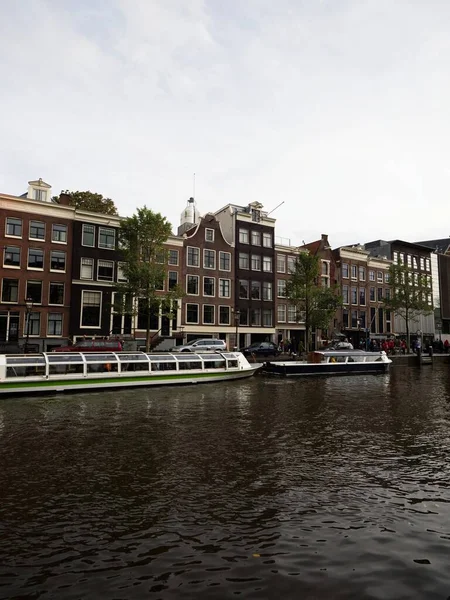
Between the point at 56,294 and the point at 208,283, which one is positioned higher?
the point at 208,283

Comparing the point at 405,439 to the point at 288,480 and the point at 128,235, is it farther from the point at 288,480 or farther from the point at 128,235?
the point at 128,235

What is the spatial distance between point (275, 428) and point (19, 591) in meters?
10.9

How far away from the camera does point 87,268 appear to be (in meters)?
46.1

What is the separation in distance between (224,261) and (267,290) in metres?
7.76

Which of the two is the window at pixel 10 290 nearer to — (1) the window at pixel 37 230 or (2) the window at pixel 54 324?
(2) the window at pixel 54 324

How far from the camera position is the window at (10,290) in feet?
137

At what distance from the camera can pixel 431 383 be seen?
31.2 metres

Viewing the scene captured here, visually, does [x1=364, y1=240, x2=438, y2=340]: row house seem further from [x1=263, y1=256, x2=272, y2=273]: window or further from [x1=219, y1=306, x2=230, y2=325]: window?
[x1=219, y1=306, x2=230, y2=325]: window

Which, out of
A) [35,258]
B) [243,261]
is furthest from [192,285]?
[35,258]

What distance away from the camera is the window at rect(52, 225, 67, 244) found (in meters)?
44.8

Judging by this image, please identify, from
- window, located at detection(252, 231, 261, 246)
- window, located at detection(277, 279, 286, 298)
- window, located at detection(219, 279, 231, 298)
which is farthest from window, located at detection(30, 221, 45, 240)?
→ window, located at detection(277, 279, 286, 298)

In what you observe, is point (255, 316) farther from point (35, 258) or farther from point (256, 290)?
point (35, 258)

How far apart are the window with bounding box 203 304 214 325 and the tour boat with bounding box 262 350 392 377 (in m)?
17.6

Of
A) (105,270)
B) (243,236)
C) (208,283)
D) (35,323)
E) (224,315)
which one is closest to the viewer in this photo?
(35,323)
